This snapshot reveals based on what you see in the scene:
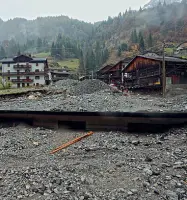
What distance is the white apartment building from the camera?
5562 cm

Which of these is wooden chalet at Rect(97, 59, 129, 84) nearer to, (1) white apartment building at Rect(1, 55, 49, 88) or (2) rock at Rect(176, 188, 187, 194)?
(1) white apartment building at Rect(1, 55, 49, 88)

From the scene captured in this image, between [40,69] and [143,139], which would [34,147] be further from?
[40,69]

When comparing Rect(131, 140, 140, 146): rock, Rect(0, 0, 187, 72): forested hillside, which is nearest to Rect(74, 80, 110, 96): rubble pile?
Rect(131, 140, 140, 146): rock

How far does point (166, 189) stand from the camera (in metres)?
4.54

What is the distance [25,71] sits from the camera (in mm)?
56719

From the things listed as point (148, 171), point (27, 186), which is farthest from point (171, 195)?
point (27, 186)

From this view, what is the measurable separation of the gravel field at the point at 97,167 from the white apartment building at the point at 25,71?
48.8m

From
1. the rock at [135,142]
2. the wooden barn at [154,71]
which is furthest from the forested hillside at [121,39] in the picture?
the rock at [135,142]

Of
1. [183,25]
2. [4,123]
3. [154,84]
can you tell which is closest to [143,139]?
[4,123]

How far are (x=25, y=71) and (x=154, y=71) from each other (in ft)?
122

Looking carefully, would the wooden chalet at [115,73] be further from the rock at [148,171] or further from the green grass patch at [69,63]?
the rock at [148,171]

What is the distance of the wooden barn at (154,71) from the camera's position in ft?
94.5

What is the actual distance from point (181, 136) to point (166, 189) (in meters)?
3.58

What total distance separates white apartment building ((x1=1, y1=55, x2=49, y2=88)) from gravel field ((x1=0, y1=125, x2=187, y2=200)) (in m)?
48.8
